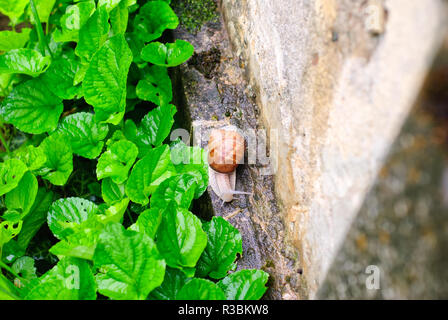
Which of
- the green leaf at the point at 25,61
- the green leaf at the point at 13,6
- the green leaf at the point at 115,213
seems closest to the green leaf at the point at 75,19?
the green leaf at the point at 25,61

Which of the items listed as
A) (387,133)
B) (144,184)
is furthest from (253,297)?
(387,133)

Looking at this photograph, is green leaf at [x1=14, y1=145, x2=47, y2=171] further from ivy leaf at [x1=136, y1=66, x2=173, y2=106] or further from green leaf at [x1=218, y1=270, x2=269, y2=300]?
green leaf at [x1=218, y1=270, x2=269, y2=300]

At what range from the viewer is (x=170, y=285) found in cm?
104

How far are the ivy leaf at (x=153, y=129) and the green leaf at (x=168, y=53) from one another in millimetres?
162

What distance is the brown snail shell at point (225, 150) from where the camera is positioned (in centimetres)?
126

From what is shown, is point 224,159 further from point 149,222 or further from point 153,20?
point 153,20

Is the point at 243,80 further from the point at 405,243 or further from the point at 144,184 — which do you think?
the point at 405,243

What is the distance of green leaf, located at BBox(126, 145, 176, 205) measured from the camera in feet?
3.94

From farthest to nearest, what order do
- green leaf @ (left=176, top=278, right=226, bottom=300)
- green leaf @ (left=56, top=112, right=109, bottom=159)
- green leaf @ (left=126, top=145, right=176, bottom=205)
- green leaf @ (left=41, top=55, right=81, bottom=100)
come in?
green leaf @ (left=41, top=55, right=81, bottom=100) → green leaf @ (left=56, top=112, right=109, bottom=159) → green leaf @ (left=126, top=145, right=176, bottom=205) → green leaf @ (left=176, top=278, right=226, bottom=300)

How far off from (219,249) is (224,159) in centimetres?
28

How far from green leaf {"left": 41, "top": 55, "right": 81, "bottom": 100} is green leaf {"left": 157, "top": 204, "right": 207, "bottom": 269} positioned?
0.70 meters

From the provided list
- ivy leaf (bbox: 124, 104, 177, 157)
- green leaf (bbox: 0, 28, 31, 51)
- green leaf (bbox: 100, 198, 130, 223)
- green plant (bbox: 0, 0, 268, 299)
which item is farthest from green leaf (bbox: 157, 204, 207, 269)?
green leaf (bbox: 0, 28, 31, 51)

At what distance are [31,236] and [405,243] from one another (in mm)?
1181
